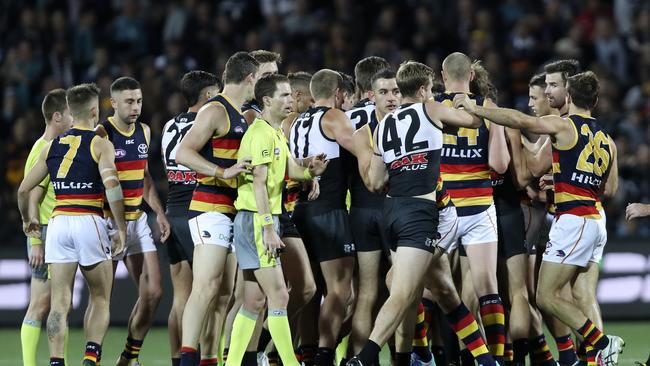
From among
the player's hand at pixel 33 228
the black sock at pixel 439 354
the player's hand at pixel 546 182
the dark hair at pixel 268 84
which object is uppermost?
the dark hair at pixel 268 84

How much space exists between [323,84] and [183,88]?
133 cm

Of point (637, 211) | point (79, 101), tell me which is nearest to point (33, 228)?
point (79, 101)

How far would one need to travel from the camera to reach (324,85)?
1052 centimetres

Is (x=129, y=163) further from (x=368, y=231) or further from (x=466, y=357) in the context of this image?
(x=466, y=357)

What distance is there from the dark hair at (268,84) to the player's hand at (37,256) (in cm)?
260

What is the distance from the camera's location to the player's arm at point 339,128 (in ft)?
33.8

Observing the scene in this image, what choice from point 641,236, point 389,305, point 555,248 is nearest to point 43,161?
point 389,305

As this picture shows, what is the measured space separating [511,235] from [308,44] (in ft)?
31.3

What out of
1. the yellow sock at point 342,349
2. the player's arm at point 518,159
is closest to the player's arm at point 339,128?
the player's arm at point 518,159

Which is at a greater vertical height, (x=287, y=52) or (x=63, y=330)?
(x=287, y=52)

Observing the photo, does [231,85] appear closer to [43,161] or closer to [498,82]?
[43,161]

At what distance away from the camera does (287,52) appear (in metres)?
19.4

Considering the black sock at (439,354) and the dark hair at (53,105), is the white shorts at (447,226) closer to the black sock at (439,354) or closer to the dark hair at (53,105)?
the black sock at (439,354)

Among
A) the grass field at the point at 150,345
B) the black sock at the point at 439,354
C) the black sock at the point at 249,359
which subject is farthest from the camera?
the grass field at the point at 150,345
